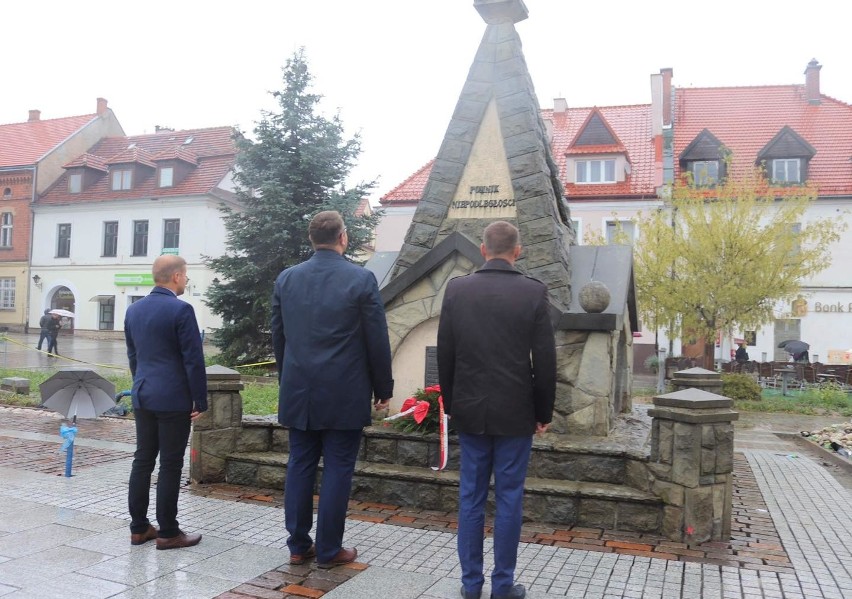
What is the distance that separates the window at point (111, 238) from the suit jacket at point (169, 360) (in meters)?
34.2

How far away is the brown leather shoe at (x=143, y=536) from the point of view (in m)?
4.59

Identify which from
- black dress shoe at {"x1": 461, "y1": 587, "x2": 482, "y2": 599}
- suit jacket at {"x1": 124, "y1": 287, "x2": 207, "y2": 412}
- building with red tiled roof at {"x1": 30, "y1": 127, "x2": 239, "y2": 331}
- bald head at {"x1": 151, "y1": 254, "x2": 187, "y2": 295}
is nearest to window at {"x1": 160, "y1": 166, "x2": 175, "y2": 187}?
building with red tiled roof at {"x1": 30, "y1": 127, "x2": 239, "y2": 331}

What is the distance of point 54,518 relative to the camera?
5164 millimetres

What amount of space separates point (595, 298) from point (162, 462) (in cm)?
380

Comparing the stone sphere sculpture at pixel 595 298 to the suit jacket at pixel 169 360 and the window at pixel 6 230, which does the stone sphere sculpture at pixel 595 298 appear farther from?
the window at pixel 6 230

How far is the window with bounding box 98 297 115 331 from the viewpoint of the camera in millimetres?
35469

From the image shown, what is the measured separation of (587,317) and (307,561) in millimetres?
3305

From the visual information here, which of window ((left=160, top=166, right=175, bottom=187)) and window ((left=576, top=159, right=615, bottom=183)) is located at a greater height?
window ((left=160, top=166, right=175, bottom=187))

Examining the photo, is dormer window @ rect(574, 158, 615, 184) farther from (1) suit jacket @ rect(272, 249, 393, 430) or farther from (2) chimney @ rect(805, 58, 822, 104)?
(1) suit jacket @ rect(272, 249, 393, 430)

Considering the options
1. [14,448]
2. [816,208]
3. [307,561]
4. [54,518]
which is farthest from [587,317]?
[816,208]

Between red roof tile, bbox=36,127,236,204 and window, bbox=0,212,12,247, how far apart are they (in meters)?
2.42

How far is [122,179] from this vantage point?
119 ft

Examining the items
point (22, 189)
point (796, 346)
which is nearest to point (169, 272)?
point (796, 346)

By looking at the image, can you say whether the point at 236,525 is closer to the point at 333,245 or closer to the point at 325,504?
the point at 325,504
